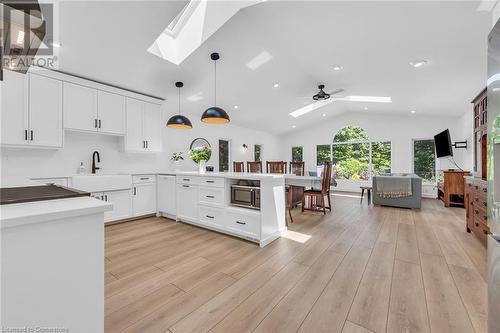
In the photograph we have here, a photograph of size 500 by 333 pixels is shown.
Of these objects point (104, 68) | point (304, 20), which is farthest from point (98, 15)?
point (304, 20)

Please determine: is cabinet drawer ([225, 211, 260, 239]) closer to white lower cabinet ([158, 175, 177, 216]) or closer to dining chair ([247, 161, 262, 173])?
white lower cabinet ([158, 175, 177, 216])

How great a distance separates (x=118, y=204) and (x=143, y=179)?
2.03 feet

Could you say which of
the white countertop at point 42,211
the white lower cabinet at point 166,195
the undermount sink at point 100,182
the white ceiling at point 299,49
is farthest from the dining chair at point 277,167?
the white countertop at point 42,211

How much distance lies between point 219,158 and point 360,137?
16.8ft

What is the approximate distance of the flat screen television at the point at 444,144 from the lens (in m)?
5.10

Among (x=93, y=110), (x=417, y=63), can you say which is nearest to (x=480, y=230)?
(x=417, y=63)

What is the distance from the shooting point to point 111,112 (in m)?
3.74

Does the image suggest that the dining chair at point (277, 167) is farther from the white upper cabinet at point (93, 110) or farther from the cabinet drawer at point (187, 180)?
the white upper cabinet at point (93, 110)

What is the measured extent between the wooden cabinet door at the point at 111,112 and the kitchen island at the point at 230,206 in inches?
52.6

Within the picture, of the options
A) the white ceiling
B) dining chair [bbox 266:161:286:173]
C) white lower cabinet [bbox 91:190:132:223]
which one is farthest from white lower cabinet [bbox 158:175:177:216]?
dining chair [bbox 266:161:286:173]

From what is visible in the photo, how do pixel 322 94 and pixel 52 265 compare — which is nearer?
pixel 52 265

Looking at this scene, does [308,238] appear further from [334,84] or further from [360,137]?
[360,137]

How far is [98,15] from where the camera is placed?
239 centimetres

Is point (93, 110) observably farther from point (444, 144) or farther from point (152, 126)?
point (444, 144)
